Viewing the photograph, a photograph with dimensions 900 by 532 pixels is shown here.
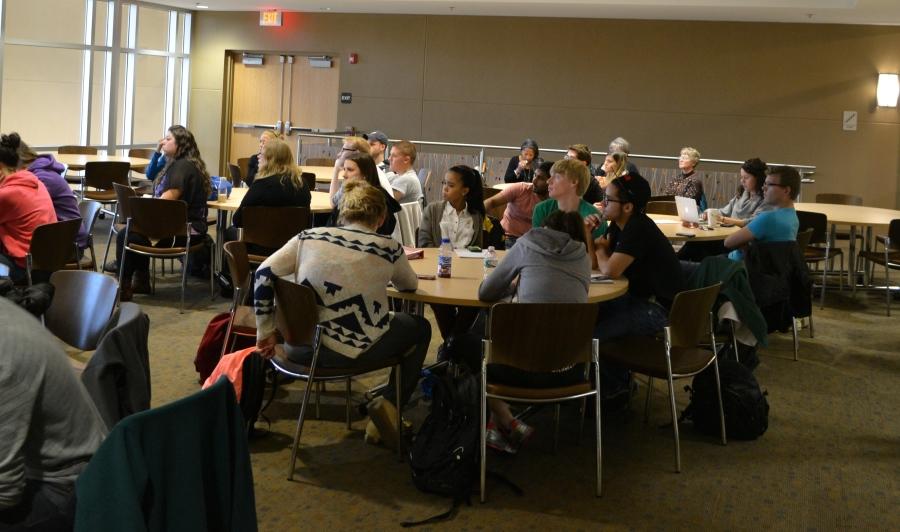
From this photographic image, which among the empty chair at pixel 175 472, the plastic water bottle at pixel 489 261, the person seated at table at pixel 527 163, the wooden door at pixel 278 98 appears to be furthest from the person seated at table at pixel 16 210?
the wooden door at pixel 278 98

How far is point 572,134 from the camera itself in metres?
14.2

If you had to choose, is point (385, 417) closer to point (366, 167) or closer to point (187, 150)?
point (366, 167)

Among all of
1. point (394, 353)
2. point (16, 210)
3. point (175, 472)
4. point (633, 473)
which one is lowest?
point (633, 473)

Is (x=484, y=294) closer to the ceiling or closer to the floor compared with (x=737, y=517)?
closer to the ceiling

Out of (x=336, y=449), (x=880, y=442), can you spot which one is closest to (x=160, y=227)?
(x=336, y=449)

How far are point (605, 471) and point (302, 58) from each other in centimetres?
1223

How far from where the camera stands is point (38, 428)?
7.16 feet

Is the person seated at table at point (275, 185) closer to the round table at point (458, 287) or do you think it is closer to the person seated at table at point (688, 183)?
the round table at point (458, 287)

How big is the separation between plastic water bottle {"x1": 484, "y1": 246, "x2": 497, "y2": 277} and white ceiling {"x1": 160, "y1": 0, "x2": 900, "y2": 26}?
7401mm

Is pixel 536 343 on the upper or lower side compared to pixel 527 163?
lower

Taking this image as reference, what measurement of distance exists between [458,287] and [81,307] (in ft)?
5.71

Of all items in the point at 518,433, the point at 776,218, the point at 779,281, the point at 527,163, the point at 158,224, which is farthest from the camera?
the point at 527,163

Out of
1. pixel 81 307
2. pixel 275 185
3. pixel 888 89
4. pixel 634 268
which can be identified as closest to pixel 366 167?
pixel 275 185

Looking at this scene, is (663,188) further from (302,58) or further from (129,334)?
(129,334)
